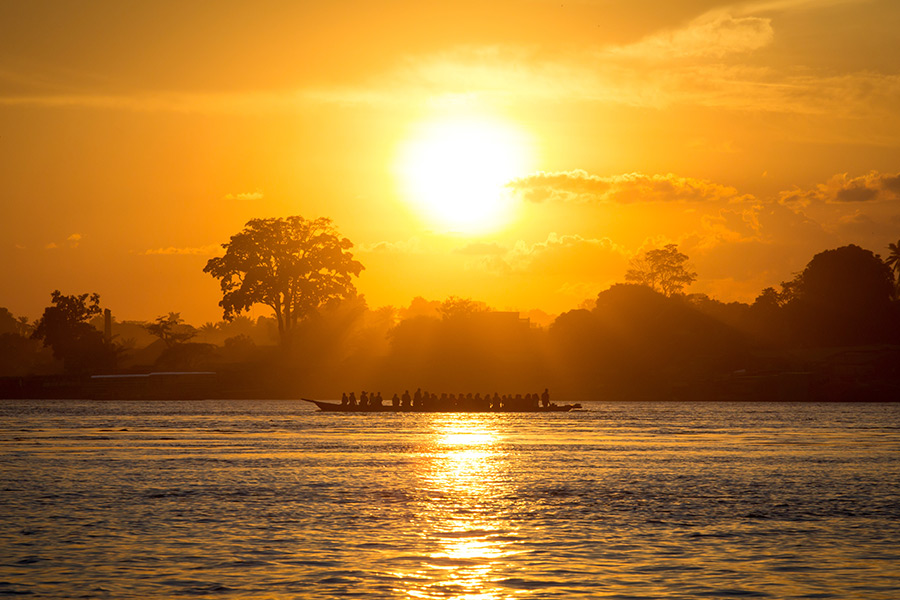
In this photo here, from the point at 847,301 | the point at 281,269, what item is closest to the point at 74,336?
the point at 281,269

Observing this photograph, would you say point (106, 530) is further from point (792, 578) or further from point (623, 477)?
point (623, 477)

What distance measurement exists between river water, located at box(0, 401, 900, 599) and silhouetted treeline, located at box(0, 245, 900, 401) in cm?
8545

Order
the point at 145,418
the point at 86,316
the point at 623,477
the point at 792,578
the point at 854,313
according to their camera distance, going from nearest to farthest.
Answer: the point at 792,578 < the point at 623,477 < the point at 145,418 < the point at 854,313 < the point at 86,316

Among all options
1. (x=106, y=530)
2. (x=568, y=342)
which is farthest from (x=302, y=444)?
(x=568, y=342)

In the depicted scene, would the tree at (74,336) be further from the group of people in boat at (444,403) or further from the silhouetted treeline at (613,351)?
the group of people in boat at (444,403)

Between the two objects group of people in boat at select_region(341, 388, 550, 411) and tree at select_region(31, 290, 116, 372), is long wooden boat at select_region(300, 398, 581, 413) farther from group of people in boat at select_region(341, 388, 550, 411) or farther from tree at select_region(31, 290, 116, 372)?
tree at select_region(31, 290, 116, 372)

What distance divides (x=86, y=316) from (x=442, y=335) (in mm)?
51717

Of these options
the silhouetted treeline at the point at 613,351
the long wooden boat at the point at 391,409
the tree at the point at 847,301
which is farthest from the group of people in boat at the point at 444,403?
the tree at the point at 847,301

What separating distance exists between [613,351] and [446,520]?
121 meters

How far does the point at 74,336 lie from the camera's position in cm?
14900

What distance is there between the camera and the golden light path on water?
19.6 meters

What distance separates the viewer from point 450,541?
2473 cm

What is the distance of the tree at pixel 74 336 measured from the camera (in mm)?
146125

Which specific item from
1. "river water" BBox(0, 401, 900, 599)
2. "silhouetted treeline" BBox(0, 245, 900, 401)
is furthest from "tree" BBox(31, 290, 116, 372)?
"river water" BBox(0, 401, 900, 599)
